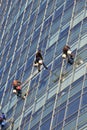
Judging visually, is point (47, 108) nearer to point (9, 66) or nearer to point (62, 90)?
point (62, 90)

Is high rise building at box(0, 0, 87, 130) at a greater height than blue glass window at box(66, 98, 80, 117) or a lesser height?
greater

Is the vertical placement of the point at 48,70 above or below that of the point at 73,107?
above

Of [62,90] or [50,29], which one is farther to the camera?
[50,29]

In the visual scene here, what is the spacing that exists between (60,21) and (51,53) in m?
2.70

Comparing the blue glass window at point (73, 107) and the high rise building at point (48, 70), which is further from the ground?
the high rise building at point (48, 70)

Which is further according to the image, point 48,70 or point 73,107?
A: point 48,70

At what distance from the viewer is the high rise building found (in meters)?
43.8

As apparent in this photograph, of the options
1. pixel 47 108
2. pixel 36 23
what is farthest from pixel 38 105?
pixel 36 23

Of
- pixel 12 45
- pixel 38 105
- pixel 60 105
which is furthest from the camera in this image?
pixel 12 45

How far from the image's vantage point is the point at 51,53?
49.7 meters

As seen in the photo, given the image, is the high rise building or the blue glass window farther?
the high rise building

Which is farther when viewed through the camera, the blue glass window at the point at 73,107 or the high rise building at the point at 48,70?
the high rise building at the point at 48,70

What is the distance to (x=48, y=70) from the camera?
1911 inches

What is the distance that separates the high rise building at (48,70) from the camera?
43781 mm
